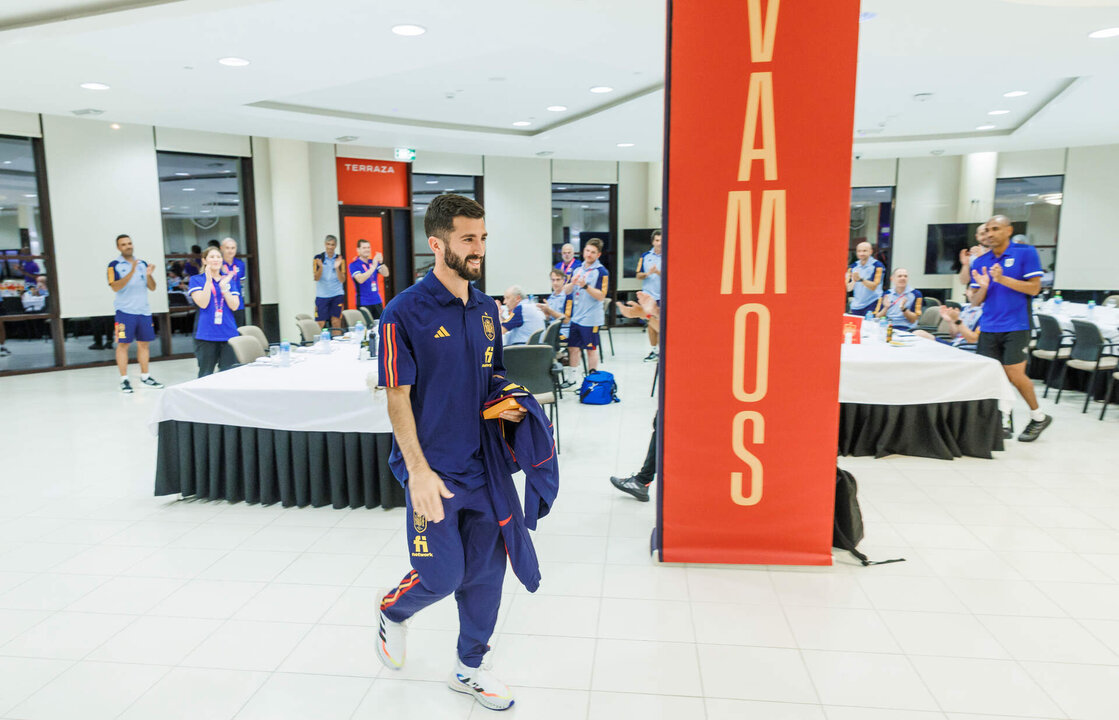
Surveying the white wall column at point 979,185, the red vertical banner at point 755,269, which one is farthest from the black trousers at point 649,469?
the white wall column at point 979,185

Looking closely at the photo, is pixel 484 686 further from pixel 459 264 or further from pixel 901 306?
pixel 901 306

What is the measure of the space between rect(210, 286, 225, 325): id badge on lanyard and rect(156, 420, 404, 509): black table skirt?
2.10m

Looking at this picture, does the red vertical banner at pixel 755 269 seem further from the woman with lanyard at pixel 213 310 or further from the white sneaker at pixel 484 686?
the woman with lanyard at pixel 213 310

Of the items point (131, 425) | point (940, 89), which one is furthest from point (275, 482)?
point (940, 89)

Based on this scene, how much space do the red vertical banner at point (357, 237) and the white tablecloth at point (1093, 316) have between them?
29.9 ft

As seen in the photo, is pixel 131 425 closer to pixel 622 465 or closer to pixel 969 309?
pixel 622 465

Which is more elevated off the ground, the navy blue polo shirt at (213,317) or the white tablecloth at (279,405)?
the navy blue polo shirt at (213,317)

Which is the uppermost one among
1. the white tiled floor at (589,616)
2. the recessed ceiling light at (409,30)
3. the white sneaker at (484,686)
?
the recessed ceiling light at (409,30)

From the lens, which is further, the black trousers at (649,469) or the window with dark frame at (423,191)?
the window with dark frame at (423,191)

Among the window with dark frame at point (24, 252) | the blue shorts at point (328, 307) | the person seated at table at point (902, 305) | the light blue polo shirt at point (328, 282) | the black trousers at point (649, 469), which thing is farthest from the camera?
the blue shorts at point (328, 307)

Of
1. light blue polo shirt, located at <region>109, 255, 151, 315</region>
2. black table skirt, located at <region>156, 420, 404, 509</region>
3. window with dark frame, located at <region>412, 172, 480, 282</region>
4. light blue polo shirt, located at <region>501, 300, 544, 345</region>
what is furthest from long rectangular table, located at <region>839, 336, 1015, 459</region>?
window with dark frame, located at <region>412, 172, 480, 282</region>

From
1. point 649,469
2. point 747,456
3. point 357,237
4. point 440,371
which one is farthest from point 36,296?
point 747,456

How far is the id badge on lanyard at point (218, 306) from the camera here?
6.02 metres

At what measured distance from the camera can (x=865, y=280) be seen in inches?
305
